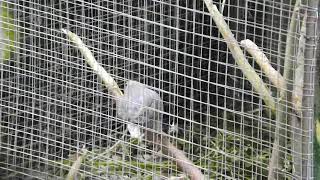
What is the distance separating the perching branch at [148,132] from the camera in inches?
104

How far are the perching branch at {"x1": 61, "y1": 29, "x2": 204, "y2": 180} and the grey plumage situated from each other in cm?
4

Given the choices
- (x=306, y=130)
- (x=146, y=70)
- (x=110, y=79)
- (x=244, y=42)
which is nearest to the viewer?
(x=306, y=130)

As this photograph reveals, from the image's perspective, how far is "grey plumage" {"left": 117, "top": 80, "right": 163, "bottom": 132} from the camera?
105 inches

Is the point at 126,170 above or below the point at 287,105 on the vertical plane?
below

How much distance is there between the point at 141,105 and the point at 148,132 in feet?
0.49

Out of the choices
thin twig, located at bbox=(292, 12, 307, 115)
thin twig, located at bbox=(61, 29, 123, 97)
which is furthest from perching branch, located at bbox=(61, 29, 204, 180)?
thin twig, located at bbox=(292, 12, 307, 115)

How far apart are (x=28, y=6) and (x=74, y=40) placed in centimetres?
32

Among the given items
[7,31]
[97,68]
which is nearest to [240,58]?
[97,68]

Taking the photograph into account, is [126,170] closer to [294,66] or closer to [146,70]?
[146,70]

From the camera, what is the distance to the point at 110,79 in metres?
2.73

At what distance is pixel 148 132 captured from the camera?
9.00 feet

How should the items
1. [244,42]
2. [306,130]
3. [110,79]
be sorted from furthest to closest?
[110,79], [244,42], [306,130]

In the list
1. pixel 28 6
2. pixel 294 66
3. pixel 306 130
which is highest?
pixel 28 6

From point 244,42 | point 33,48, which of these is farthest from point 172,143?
point 33,48
